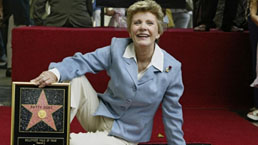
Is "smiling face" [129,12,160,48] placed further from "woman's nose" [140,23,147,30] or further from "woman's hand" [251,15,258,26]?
"woman's hand" [251,15,258,26]

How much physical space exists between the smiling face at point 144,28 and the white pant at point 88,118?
0.32m

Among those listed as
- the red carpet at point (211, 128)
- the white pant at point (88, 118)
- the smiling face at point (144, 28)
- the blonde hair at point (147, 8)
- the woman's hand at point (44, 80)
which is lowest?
the red carpet at point (211, 128)

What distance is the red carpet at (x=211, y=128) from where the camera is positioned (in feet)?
10.2

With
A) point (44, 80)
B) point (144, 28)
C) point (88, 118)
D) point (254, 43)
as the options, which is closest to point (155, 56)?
point (144, 28)

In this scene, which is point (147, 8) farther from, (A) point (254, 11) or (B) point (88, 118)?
(A) point (254, 11)

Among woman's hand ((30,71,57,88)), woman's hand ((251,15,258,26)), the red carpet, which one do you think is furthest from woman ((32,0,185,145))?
woman's hand ((251,15,258,26))

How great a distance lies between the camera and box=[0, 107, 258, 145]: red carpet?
3115mm

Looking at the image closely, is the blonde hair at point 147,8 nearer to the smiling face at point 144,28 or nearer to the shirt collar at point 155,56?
the smiling face at point 144,28

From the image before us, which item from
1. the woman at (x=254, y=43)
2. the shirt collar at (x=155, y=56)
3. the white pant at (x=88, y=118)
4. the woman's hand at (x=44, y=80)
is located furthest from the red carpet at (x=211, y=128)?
the woman's hand at (x=44, y=80)

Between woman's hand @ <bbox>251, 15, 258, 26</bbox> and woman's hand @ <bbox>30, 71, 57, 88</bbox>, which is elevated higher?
woman's hand @ <bbox>251, 15, 258, 26</bbox>

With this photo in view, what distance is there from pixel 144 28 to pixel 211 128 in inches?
56.9

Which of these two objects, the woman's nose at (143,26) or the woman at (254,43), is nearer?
the woman's nose at (143,26)

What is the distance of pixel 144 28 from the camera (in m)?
2.28

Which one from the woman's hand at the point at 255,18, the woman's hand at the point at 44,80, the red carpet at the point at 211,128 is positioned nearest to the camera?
the woman's hand at the point at 44,80
